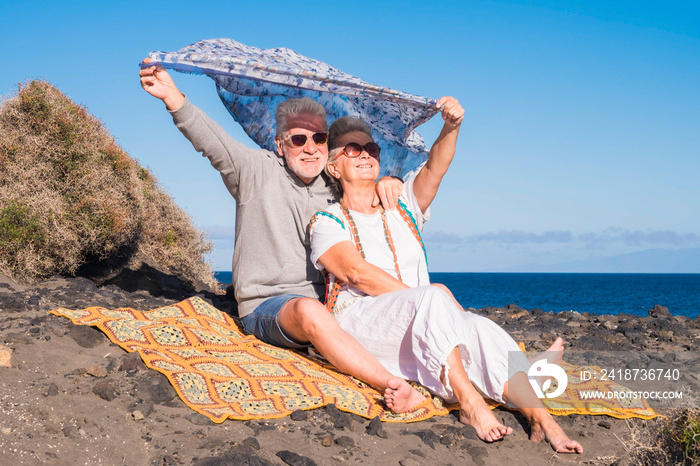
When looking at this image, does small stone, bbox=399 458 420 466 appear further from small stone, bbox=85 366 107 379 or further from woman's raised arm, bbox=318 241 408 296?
small stone, bbox=85 366 107 379

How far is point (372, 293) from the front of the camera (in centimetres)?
432

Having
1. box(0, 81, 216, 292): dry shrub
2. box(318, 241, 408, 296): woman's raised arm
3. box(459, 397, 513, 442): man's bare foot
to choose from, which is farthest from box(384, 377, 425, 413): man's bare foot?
box(0, 81, 216, 292): dry shrub

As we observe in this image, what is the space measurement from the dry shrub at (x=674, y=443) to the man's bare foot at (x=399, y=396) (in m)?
1.36

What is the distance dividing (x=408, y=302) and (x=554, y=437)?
1262 mm

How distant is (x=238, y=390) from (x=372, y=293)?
1.19m

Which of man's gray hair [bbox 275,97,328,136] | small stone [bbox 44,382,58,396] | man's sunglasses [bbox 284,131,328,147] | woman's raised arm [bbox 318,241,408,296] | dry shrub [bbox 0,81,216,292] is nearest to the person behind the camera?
small stone [bbox 44,382,58,396]

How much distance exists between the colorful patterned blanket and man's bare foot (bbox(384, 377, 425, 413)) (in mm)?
62

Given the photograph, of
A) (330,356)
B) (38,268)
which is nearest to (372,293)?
(330,356)

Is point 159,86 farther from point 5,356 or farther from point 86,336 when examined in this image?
point 5,356

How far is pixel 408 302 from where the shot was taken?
4000 millimetres

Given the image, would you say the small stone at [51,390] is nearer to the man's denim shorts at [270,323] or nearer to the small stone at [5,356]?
the small stone at [5,356]

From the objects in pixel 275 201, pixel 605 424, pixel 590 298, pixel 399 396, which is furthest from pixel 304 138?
pixel 590 298

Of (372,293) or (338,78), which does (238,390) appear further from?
(338,78)

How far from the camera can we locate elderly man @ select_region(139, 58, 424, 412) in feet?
15.8
